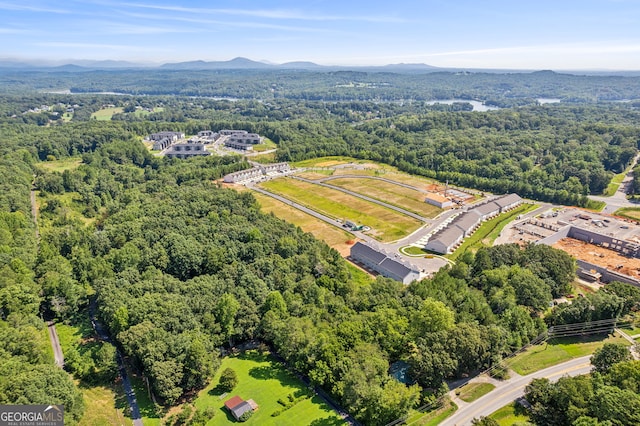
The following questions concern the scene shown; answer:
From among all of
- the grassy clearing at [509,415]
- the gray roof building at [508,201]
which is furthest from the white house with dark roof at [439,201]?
the grassy clearing at [509,415]

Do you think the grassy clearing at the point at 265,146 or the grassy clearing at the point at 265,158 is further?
the grassy clearing at the point at 265,146

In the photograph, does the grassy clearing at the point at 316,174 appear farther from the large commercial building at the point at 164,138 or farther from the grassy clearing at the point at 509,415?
the grassy clearing at the point at 509,415

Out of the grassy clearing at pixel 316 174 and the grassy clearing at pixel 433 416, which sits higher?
the grassy clearing at pixel 316 174

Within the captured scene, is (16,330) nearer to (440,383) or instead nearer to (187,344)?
(187,344)

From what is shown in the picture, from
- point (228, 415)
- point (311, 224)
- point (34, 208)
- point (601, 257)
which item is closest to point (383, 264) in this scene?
point (311, 224)

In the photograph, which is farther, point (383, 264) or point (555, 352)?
point (383, 264)

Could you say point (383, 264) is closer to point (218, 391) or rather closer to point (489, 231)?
point (489, 231)

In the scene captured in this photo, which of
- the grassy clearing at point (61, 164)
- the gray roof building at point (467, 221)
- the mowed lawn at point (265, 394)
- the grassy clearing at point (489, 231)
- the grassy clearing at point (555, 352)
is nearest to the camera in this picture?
the mowed lawn at point (265, 394)
